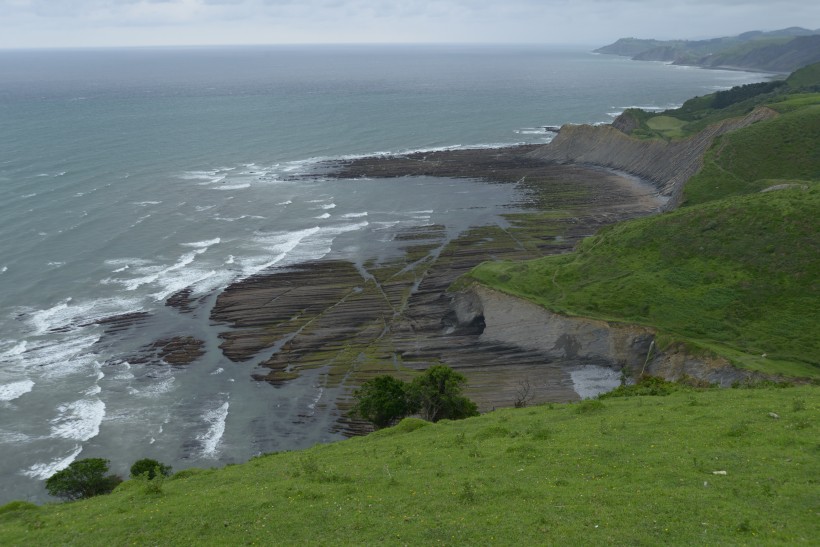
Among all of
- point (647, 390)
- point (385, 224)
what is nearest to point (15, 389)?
point (647, 390)

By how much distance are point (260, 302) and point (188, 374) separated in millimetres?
14921

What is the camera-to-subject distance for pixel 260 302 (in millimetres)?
78000

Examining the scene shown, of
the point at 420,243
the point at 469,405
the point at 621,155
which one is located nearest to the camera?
the point at 469,405

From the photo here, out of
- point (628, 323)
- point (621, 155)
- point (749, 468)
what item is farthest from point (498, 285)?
point (621, 155)

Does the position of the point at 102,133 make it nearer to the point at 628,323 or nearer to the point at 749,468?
the point at 628,323

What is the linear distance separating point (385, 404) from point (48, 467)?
83.6 ft

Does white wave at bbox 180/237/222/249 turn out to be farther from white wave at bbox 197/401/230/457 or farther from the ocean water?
white wave at bbox 197/401/230/457

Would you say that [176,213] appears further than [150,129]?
No

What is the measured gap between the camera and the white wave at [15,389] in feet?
200

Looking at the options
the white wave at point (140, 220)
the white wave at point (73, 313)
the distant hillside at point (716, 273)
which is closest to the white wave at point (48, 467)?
the white wave at point (73, 313)

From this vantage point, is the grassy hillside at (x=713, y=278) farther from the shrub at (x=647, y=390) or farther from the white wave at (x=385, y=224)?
the white wave at (x=385, y=224)

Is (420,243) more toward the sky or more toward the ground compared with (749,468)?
more toward the ground

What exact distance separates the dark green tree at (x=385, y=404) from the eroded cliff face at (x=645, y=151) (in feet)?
215

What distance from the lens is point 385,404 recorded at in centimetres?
5012
